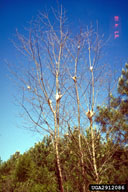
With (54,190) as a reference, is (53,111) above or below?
above

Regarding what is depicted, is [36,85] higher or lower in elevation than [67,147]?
higher

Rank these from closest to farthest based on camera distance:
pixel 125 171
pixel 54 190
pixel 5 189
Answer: pixel 54 190 → pixel 125 171 → pixel 5 189

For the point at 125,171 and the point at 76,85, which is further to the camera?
the point at 125,171

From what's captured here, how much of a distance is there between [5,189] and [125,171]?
→ 7571 millimetres

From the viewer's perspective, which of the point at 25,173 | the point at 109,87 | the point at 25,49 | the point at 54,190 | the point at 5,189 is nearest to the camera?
the point at 25,49

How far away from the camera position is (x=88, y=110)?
9.31 feet

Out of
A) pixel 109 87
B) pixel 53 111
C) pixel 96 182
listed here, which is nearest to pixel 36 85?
pixel 53 111

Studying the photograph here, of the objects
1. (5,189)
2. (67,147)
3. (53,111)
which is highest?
(53,111)

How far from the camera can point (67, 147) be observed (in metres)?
2.71

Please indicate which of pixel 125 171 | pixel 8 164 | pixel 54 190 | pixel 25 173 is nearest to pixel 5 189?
pixel 25 173

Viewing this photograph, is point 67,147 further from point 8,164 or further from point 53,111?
point 8,164

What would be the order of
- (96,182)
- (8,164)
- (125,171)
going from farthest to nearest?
(8,164) → (125,171) → (96,182)

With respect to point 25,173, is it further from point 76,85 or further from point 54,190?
point 76,85

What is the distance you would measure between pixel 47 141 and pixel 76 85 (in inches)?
467
